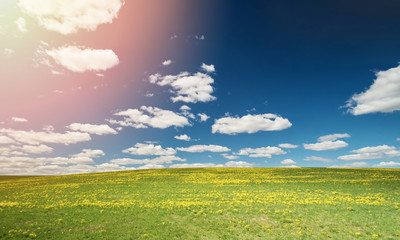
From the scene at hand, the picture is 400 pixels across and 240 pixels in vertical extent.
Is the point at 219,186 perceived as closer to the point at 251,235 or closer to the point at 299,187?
the point at 299,187

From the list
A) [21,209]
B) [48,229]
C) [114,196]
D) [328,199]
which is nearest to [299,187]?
[328,199]

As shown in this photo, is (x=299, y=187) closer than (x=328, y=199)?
No

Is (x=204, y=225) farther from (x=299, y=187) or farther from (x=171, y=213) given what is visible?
(x=299, y=187)

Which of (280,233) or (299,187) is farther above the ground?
(299,187)

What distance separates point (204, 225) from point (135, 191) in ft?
73.2

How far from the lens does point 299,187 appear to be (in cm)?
4372

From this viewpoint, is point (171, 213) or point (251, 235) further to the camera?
point (171, 213)

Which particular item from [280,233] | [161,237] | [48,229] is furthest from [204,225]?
[48,229]

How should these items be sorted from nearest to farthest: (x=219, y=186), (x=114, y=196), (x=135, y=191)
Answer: (x=114, y=196) → (x=135, y=191) → (x=219, y=186)

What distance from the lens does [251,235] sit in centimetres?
2161

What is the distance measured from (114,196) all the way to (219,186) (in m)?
19.7

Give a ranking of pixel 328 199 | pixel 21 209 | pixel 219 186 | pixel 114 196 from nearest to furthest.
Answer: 1. pixel 21 209
2. pixel 328 199
3. pixel 114 196
4. pixel 219 186

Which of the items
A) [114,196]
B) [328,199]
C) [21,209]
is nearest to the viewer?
[21,209]

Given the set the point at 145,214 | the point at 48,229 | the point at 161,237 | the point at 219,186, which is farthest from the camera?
the point at 219,186
